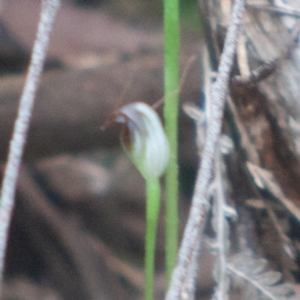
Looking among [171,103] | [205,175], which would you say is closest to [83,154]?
[171,103]

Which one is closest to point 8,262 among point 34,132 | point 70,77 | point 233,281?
point 34,132

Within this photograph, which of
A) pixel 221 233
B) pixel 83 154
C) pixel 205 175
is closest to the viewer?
pixel 205 175

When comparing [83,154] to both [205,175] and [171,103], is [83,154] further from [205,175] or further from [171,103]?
[205,175]

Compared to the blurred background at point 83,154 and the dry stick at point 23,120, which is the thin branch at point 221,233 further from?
the blurred background at point 83,154

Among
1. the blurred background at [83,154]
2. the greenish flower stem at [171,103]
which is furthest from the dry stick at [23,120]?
the blurred background at [83,154]

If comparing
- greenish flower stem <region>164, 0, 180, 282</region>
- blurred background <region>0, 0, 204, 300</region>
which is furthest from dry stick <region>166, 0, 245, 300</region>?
blurred background <region>0, 0, 204, 300</region>

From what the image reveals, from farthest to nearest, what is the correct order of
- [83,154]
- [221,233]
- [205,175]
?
[83,154], [221,233], [205,175]
